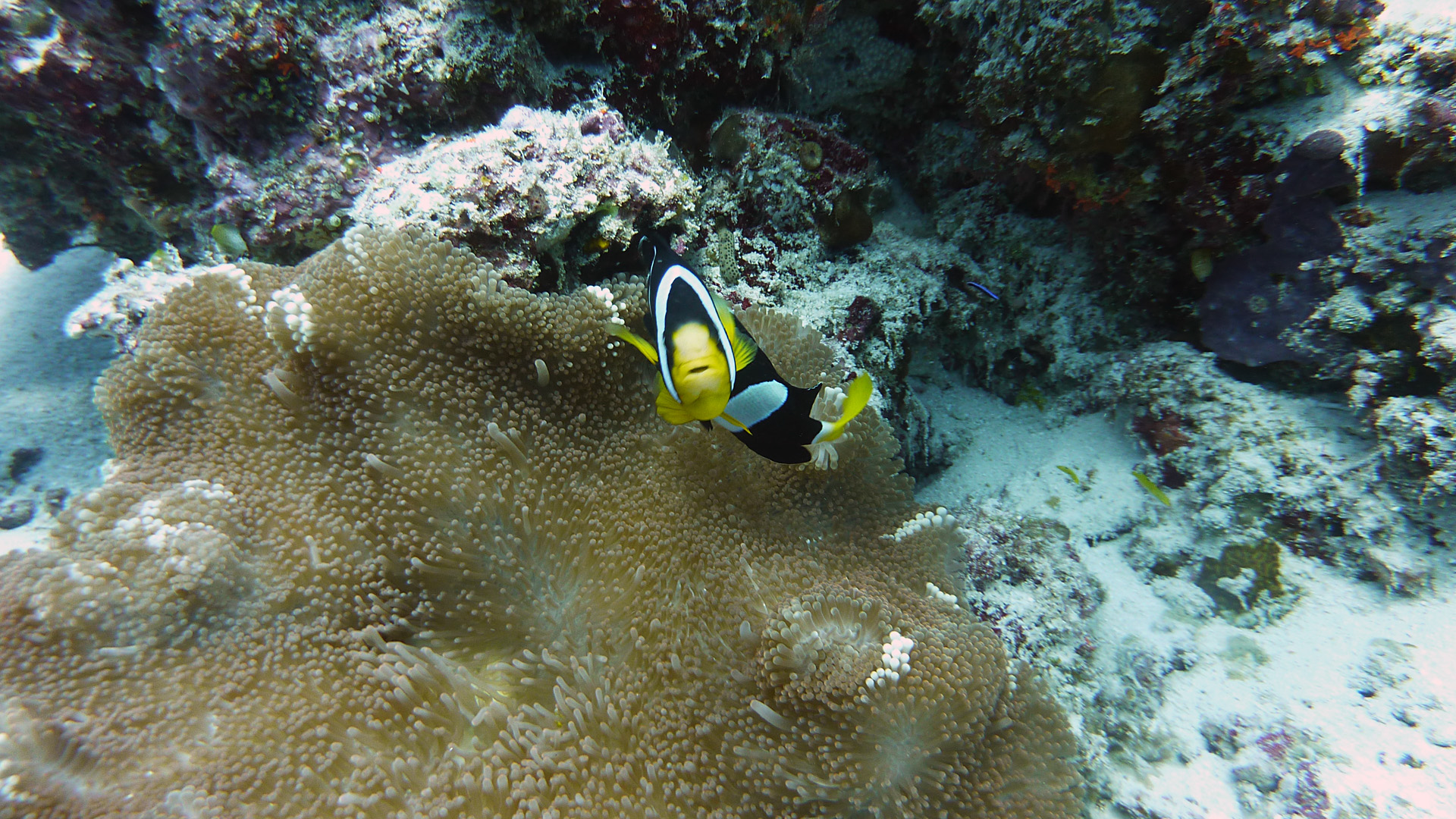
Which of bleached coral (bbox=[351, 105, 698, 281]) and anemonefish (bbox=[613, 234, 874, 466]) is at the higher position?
bleached coral (bbox=[351, 105, 698, 281])

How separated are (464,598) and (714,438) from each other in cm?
88

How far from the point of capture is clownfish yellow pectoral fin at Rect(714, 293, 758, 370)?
52.0 inches

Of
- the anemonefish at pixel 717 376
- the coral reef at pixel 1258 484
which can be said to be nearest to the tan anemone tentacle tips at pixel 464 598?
the anemonefish at pixel 717 376

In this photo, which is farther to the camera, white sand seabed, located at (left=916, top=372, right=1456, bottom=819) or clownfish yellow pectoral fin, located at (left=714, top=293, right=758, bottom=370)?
white sand seabed, located at (left=916, top=372, right=1456, bottom=819)

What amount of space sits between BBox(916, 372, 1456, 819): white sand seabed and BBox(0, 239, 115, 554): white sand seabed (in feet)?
23.3

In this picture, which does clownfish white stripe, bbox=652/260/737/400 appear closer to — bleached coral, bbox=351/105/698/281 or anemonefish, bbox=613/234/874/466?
anemonefish, bbox=613/234/874/466

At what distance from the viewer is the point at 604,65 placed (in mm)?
2520

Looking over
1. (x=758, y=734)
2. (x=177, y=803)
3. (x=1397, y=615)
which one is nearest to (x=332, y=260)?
(x=177, y=803)

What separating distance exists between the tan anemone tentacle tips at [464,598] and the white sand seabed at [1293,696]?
60 centimetres

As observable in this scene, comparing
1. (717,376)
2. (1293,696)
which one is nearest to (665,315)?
(717,376)

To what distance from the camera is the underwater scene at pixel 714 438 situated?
1.45 m

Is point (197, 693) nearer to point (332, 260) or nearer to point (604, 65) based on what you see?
point (332, 260)

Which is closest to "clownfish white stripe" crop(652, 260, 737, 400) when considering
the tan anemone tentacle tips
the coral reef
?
the tan anemone tentacle tips

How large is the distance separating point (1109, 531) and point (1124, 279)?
1.18 m
